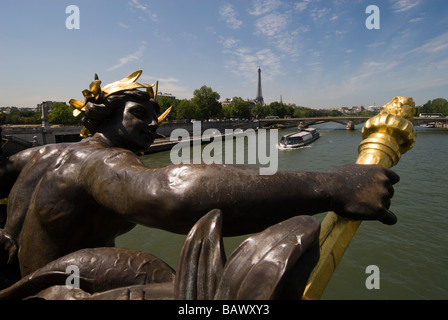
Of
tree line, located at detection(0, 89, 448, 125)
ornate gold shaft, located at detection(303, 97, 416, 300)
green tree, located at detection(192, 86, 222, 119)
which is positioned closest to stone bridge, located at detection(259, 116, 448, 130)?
tree line, located at detection(0, 89, 448, 125)

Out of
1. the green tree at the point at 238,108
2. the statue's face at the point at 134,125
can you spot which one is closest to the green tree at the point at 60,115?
the green tree at the point at 238,108

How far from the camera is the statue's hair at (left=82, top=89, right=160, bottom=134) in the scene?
4.94 feet

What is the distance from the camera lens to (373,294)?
643cm

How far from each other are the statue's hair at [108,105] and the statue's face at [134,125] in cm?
3

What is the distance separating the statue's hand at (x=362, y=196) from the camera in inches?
37.1

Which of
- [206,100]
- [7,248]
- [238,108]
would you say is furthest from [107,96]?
[238,108]

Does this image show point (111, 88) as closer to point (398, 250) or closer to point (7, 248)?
point (7, 248)

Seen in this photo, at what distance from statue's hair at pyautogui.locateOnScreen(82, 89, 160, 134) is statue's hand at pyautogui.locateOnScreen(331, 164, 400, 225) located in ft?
3.44

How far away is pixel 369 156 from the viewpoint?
1.39 m

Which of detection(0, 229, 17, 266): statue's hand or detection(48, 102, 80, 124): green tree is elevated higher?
detection(48, 102, 80, 124): green tree

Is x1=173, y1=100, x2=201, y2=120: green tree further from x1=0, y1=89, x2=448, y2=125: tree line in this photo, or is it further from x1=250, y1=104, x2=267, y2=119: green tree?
Result: x1=250, y1=104, x2=267, y2=119: green tree
